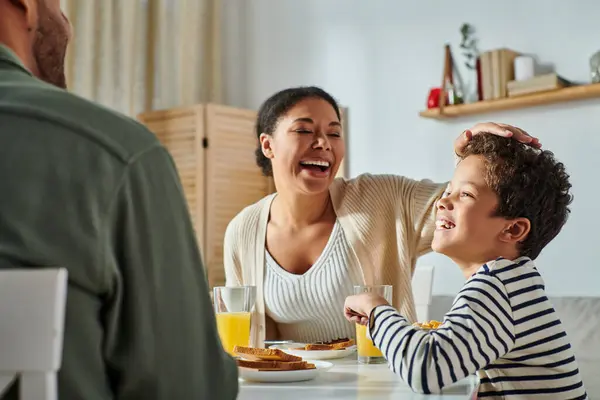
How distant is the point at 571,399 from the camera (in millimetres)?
1142

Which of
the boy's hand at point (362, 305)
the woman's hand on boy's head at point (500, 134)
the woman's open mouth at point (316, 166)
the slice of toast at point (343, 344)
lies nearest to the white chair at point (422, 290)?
the woman's open mouth at point (316, 166)

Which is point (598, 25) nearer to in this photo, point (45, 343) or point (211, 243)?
point (211, 243)

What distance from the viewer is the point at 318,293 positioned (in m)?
1.95

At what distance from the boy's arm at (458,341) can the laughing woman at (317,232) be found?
77 cm

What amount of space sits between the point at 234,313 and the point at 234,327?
3cm

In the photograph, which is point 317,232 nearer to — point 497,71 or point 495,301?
point 495,301

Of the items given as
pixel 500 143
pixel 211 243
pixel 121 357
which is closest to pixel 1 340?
pixel 121 357

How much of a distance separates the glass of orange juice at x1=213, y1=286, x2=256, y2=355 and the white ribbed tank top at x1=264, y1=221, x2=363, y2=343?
1.57 feet

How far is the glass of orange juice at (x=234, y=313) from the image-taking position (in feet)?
4.82

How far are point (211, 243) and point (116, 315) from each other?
3.32 metres

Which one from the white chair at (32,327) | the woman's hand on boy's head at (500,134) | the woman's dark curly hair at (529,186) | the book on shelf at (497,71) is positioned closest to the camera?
the white chair at (32,327)

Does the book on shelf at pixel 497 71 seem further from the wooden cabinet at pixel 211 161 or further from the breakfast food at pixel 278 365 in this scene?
the breakfast food at pixel 278 365

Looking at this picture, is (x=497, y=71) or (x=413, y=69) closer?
(x=497, y=71)

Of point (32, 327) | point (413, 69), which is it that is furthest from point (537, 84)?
point (32, 327)
